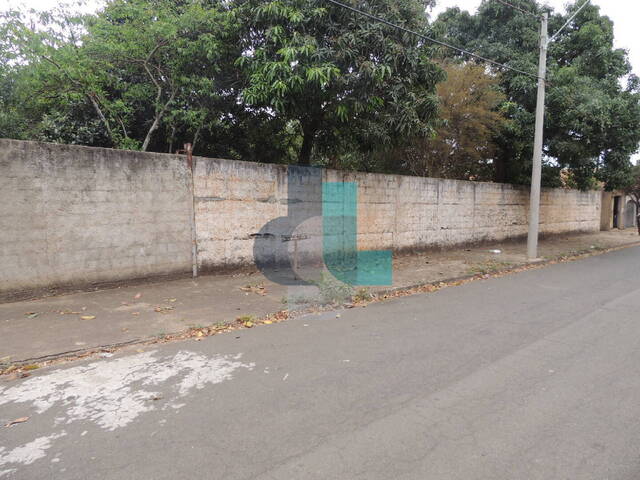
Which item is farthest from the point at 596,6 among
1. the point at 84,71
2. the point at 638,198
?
the point at 84,71

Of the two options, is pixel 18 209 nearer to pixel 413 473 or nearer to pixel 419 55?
pixel 413 473

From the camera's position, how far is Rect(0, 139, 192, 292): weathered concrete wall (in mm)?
5645

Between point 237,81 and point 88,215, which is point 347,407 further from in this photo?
point 237,81

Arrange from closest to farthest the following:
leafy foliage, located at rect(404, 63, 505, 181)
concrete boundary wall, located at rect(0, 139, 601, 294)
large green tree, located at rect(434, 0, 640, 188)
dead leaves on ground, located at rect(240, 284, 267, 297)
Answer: concrete boundary wall, located at rect(0, 139, 601, 294), dead leaves on ground, located at rect(240, 284, 267, 297), large green tree, located at rect(434, 0, 640, 188), leafy foliage, located at rect(404, 63, 505, 181)

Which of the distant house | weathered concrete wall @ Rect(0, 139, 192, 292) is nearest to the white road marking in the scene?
weathered concrete wall @ Rect(0, 139, 192, 292)

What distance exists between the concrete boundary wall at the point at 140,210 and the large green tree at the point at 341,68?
133 cm

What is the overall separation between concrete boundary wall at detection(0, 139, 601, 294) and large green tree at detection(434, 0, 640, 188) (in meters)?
5.75

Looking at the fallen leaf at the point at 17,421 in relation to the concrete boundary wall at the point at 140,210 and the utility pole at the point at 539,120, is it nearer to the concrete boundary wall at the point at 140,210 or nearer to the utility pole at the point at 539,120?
the concrete boundary wall at the point at 140,210

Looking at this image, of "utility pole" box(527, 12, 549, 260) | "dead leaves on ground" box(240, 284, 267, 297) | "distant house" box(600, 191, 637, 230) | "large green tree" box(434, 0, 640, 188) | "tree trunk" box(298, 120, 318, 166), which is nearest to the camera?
"dead leaves on ground" box(240, 284, 267, 297)

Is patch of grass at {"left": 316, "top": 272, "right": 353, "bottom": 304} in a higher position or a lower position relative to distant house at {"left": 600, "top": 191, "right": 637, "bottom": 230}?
lower

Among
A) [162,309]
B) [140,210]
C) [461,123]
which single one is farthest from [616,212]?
[162,309]

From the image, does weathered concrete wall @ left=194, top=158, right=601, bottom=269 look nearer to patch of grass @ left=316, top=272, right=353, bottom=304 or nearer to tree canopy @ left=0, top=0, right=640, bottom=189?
tree canopy @ left=0, top=0, right=640, bottom=189

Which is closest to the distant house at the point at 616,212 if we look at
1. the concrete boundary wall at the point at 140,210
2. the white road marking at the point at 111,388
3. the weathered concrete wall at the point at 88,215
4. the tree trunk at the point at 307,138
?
the concrete boundary wall at the point at 140,210

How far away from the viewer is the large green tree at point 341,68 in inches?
292
